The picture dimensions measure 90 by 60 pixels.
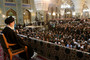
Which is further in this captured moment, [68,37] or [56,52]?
[68,37]

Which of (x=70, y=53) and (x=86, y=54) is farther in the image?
(x=70, y=53)

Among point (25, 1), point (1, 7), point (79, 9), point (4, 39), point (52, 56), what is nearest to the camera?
point (4, 39)

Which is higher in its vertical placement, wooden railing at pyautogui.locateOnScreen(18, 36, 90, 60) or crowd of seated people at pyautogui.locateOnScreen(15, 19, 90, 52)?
wooden railing at pyautogui.locateOnScreen(18, 36, 90, 60)

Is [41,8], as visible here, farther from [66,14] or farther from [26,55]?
[66,14]

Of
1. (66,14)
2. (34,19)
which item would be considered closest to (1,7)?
(34,19)

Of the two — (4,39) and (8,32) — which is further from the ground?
(8,32)

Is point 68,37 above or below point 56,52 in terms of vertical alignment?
below

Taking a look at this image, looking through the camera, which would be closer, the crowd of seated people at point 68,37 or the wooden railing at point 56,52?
the wooden railing at point 56,52

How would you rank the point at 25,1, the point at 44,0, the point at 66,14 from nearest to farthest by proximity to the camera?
the point at 44,0
the point at 25,1
the point at 66,14

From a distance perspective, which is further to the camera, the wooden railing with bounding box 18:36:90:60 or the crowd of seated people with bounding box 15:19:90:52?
the crowd of seated people with bounding box 15:19:90:52

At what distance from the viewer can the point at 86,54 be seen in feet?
7.52

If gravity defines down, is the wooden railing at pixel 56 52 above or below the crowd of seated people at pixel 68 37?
above

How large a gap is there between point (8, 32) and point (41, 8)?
1.90 meters

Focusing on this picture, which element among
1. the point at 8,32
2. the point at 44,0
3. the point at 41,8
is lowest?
the point at 8,32
